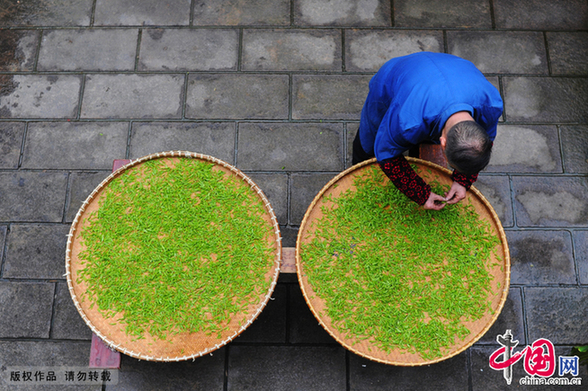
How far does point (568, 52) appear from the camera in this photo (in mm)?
3297

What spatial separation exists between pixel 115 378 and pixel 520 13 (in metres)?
4.30

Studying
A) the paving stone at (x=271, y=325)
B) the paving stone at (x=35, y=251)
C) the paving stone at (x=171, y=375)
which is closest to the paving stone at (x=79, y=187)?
the paving stone at (x=35, y=251)

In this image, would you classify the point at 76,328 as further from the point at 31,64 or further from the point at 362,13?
the point at 362,13

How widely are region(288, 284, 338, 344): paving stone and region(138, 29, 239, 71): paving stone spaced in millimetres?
1910

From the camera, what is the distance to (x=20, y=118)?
3170 millimetres

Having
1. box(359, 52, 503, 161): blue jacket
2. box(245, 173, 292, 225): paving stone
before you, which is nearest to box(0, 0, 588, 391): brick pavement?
box(245, 173, 292, 225): paving stone

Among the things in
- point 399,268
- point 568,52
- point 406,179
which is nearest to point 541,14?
point 568,52

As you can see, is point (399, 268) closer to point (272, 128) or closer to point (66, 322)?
point (272, 128)

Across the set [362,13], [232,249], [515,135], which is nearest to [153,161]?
[232,249]

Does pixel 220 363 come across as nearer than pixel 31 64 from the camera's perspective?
Yes

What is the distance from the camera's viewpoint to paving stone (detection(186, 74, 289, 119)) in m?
3.15

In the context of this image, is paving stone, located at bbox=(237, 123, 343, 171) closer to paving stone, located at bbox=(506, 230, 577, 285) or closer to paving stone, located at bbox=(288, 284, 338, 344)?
paving stone, located at bbox=(288, 284, 338, 344)

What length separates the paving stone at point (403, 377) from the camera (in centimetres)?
271

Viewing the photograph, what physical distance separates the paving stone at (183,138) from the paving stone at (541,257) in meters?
2.25
